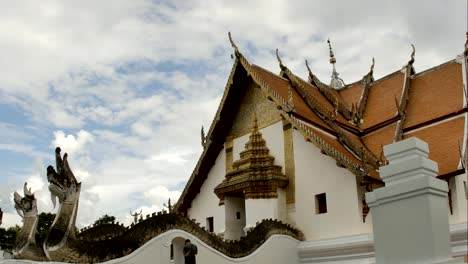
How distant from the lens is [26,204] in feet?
21.9

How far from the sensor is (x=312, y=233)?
9.30 m

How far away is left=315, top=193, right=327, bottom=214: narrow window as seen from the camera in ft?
30.8

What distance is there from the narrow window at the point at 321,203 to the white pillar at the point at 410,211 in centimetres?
540

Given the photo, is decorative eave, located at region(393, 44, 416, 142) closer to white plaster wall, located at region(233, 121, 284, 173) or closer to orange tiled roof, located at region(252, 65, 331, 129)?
orange tiled roof, located at region(252, 65, 331, 129)

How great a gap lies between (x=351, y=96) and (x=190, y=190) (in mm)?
4834

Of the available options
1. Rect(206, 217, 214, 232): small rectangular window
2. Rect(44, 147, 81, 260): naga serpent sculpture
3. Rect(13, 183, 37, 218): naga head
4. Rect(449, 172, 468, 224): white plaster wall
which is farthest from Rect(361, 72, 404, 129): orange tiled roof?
Rect(13, 183, 37, 218): naga head

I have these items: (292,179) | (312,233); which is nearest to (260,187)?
(292,179)

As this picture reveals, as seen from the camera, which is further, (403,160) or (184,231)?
(184,231)

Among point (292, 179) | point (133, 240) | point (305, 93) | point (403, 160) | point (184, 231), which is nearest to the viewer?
point (403, 160)

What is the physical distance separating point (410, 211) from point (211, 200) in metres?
7.95

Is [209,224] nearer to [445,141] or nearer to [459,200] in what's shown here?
[445,141]

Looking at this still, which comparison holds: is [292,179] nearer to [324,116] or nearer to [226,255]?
[324,116]

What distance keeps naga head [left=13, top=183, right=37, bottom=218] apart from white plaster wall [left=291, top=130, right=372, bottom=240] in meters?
4.95

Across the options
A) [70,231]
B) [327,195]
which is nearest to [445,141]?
[327,195]
